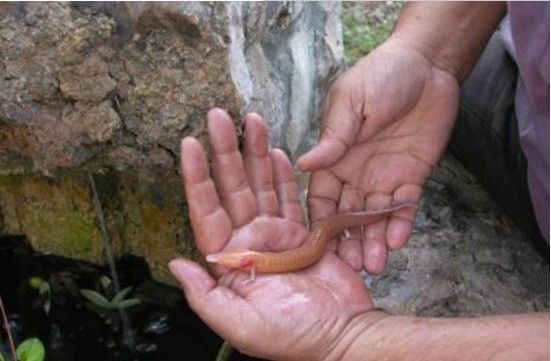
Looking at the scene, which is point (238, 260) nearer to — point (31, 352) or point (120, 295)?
point (31, 352)

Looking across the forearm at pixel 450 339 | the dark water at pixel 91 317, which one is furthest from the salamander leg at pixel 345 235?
the dark water at pixel 91 317

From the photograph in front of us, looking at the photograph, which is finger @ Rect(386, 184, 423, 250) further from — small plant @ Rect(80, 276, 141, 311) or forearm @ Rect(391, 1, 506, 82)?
small plant @ Rect(80, 276, 141, 311)

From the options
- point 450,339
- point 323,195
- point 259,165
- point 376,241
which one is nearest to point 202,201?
point 259,165

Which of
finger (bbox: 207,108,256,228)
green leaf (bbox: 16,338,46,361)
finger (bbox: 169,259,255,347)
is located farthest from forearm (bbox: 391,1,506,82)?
green leaf (bbox: 16,338,46,361)

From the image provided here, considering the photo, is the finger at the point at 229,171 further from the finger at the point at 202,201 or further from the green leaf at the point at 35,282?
the green leaf at the point at 35,282

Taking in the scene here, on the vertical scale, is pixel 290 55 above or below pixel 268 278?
above

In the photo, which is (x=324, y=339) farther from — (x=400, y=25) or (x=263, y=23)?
(x=400, y=25)

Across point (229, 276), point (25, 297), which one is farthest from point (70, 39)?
point (25, 297)
